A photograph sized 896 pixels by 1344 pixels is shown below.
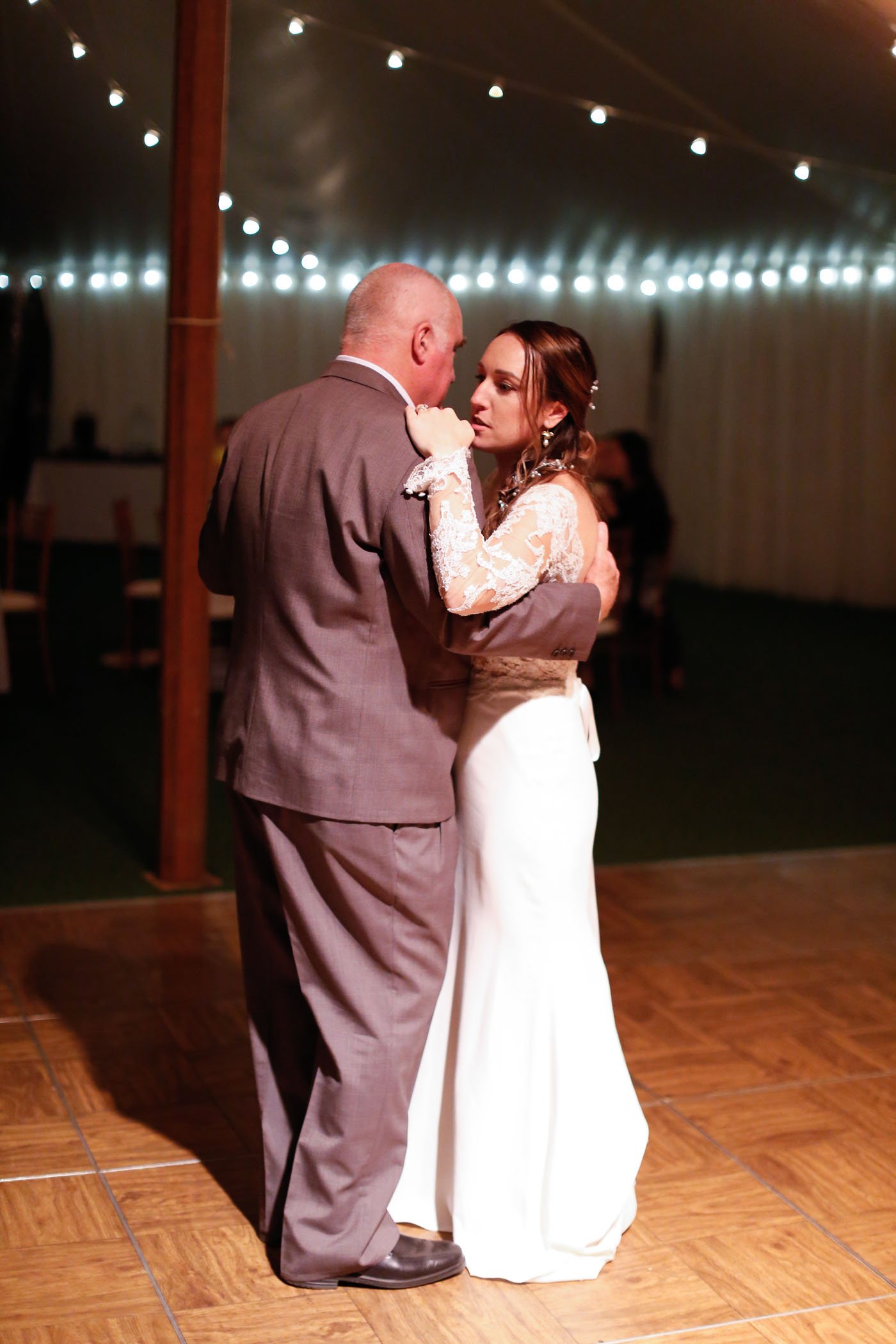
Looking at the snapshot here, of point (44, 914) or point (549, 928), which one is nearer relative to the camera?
point (549, 928)

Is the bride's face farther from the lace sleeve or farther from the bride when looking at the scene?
Answer: the lace sleeve

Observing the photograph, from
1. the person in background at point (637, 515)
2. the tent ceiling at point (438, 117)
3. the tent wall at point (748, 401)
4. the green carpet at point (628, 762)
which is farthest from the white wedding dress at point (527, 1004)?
the tent wall at point (748, 401)

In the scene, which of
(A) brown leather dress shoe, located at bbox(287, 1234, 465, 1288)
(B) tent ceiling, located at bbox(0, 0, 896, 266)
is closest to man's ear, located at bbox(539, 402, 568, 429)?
(A) brown leather dress shoe, located at bbox(287, 1234, 465, 1288)

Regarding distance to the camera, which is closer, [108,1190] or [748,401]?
[108,1190]

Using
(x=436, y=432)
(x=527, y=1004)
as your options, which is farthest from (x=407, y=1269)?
(x=436, y=432)

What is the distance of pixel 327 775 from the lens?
2.14 m

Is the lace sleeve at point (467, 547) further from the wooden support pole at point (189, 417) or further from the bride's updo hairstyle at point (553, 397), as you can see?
the wooden support pole at point (189, 417)

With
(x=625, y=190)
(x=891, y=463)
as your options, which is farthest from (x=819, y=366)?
(x=625, y=190)

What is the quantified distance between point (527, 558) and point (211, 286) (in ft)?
7.90

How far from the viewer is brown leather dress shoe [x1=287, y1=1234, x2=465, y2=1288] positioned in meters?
2.29

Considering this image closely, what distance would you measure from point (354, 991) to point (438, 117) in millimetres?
6034

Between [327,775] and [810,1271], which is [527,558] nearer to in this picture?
[327,775]

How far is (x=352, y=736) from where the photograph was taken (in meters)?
2.14

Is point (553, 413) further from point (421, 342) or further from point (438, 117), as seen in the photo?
point (438, 117)
